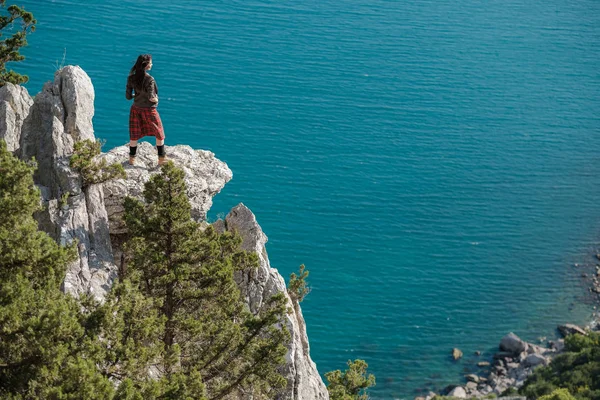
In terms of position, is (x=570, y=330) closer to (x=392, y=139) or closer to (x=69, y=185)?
(x=392, y=139)

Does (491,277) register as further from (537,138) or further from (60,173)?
(60,173)

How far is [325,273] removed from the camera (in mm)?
61094

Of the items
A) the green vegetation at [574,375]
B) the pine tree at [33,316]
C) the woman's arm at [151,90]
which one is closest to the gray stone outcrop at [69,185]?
the woman's arm at [151,90]

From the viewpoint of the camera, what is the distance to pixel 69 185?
67.8ft

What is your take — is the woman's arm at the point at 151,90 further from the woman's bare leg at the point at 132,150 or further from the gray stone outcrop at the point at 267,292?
the gray stone outcrop at the point at 267,292

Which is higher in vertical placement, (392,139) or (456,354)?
(392,139)

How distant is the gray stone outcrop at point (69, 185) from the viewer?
65.5ft

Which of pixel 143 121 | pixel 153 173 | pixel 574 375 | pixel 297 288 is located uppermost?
pixel 574 375

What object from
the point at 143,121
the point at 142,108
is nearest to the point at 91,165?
the point at 143,121

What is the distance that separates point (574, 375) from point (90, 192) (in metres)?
38.9

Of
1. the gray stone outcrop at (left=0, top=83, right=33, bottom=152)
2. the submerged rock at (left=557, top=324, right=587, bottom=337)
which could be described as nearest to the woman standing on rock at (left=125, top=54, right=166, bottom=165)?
the gray stone outcrop at (left=0, top=83, right=33, bottom=152)

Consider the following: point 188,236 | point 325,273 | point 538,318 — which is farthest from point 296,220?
point 188,236

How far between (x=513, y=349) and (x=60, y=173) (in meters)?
42.7

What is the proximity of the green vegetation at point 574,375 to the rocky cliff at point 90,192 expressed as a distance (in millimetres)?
27914
